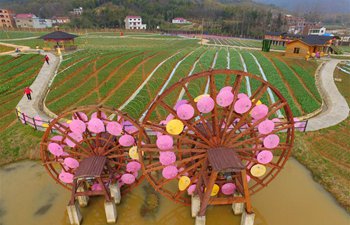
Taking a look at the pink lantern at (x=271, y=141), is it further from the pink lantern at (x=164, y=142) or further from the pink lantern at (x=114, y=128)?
the pink lantern at (x=114, y=128)

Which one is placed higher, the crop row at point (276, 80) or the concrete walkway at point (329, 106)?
the crop row at point (276, 80)

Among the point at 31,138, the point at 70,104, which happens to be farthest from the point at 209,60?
the point at 31,138

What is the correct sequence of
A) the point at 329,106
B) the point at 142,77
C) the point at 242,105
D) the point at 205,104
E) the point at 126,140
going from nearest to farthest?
the point at 205,104
the point at 242,105
the point at 126,140
the point at 329,106
the point at 142,77

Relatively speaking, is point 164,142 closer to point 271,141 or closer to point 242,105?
point 242,105

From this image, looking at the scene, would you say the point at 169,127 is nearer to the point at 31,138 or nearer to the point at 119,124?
the point at 119,124

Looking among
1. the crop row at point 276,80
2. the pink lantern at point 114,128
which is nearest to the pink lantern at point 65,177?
the pink lantern at point 114,128

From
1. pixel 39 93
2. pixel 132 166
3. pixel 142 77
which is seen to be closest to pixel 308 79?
pixel 142 77
